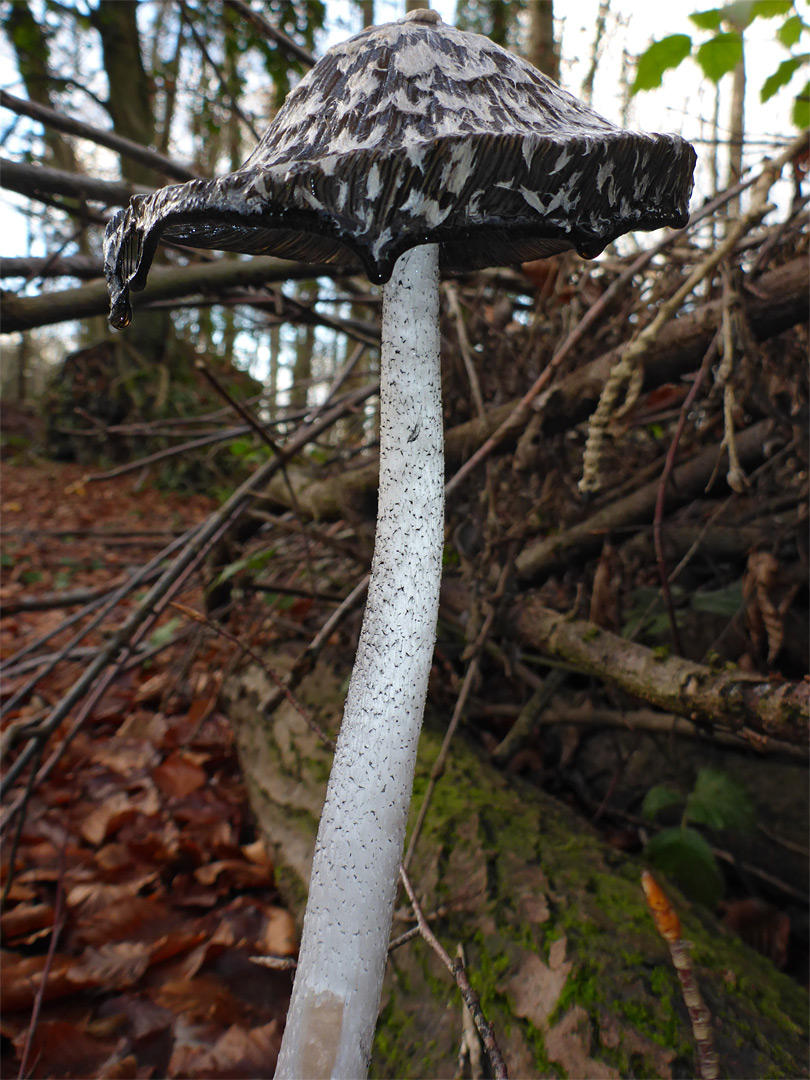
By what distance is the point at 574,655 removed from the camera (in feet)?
6.09

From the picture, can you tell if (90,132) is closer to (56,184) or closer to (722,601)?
(56,184)

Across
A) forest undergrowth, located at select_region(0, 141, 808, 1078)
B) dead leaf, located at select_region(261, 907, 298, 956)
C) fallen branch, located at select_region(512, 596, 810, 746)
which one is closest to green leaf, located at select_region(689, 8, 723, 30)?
forest undergrowth, located at select_region(0, 141, 808, 1078)

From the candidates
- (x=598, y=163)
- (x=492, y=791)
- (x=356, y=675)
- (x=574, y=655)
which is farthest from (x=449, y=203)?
(x=492, y=791)

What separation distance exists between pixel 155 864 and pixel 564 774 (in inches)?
62.6

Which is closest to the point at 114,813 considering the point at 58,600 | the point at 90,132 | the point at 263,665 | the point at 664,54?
the point at 58,600

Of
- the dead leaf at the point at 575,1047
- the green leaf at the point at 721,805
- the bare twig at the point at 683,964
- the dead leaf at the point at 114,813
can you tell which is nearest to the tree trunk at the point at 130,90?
the dead leaf at the point at 114,813

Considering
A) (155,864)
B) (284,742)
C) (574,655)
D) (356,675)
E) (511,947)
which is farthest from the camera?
(284,742)

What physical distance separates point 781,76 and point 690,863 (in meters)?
2.37

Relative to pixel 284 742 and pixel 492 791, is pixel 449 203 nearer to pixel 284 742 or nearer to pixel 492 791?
pixel 492 791

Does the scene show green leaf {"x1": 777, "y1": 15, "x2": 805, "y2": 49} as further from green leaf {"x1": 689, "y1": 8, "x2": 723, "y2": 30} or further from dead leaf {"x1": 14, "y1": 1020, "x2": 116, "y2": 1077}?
dead leaf {"x1": 14, "y1": 1020, "x2": 116, "y2": 1077}

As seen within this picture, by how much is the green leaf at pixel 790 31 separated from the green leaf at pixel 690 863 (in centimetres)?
238

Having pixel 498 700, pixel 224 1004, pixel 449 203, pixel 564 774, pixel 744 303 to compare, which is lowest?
pixel 224 1004

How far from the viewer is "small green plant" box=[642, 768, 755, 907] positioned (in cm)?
180

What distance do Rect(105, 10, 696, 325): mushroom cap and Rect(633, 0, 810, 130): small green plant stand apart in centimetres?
124
